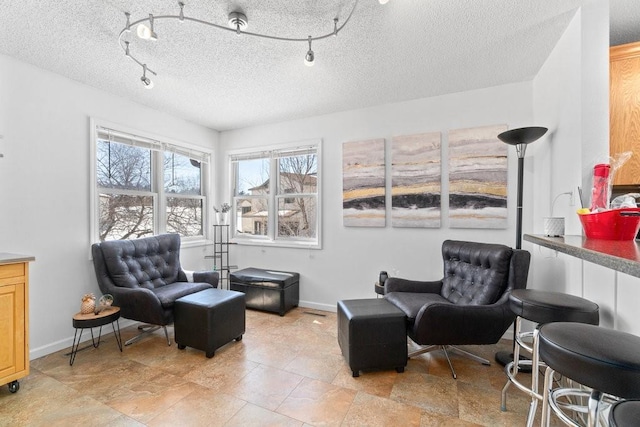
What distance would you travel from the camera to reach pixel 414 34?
2.06m

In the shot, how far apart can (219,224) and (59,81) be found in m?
2.47

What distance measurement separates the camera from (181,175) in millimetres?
3979

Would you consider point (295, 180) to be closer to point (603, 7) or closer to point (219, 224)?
point (219, 224)

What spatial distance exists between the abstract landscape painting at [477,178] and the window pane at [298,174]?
179cm

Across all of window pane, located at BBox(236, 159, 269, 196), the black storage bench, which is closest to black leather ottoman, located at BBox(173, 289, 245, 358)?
the black storage bench

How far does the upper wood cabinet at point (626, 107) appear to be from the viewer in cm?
200

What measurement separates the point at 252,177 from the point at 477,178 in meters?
3.15

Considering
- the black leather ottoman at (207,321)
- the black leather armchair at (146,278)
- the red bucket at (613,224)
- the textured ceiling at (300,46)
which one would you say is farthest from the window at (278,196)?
the red bucket at (613,224)

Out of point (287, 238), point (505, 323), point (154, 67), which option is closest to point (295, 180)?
point (287, 238)

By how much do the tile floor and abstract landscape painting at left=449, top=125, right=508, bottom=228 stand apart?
1315 mm

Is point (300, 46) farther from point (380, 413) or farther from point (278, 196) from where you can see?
point (380, 413)

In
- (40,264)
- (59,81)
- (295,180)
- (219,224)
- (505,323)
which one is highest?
(59,81)

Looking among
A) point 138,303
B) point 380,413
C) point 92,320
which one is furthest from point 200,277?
point 380,413

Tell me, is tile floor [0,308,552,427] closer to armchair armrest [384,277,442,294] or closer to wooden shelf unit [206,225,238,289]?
armchair armrest [384,277,442,294]
